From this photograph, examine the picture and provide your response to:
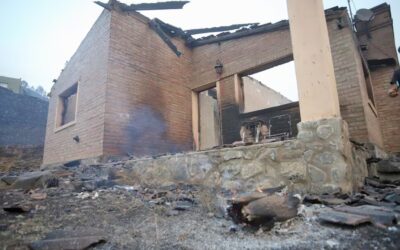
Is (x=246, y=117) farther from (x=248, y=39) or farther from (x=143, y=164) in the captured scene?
(x=143, y=164)

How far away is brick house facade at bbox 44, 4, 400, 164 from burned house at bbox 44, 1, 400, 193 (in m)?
0.03

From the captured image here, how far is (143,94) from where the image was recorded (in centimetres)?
691

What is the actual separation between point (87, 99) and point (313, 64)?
601cm

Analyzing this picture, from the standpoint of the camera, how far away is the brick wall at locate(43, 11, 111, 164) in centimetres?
617

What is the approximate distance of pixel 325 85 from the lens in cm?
282

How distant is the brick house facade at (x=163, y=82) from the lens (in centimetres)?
589

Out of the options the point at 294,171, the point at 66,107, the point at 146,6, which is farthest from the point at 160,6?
the point at 294,171

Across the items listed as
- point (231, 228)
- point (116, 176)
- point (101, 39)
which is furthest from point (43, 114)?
point (231, 228)

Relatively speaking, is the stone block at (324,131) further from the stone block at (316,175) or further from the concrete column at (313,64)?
the stone block at (316,175)

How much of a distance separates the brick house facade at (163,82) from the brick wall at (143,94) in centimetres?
3

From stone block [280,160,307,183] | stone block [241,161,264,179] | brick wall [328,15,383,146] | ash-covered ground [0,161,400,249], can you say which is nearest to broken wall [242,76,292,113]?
brick wall [328,15,383,146]

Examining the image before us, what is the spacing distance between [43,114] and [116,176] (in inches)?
622

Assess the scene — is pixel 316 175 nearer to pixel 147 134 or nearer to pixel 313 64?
pixel 313 64

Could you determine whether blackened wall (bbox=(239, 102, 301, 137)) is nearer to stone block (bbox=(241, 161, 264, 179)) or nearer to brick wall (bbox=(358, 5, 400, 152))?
stone block (bbox=(241, 161, 264, 179))
